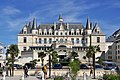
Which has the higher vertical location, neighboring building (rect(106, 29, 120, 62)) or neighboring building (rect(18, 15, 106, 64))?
neighboring building (rect(18, 15, 106, 64))

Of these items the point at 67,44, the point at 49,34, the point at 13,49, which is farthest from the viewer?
the point at 49,34

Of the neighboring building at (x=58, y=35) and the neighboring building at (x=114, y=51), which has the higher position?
the neighboring building at (x=58, y=35)

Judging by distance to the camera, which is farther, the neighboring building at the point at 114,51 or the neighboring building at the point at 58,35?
the neighboring building at the point at 58,35

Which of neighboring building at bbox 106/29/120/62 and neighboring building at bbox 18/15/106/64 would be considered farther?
neighboring building at bbox 18/15/106/64

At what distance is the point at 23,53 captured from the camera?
92.4 metres

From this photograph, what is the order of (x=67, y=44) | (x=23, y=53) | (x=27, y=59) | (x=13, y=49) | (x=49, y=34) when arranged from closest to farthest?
(x=13, y=49)
(x=27, y=59)
(x=23, y=53)
(x=67, y=44)
(x=49, y=34)

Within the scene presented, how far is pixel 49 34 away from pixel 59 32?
3.88 meters

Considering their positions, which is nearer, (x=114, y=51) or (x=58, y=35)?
(x=114, y=51)

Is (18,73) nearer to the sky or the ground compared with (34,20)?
nearer to the ground

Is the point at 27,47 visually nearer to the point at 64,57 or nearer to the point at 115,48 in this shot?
the point at 64,57

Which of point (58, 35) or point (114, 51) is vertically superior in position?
point (58, 35)

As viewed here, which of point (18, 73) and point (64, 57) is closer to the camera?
point (18, 73)

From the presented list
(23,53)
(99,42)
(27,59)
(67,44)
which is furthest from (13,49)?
(99,42)

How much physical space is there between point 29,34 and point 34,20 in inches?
243
